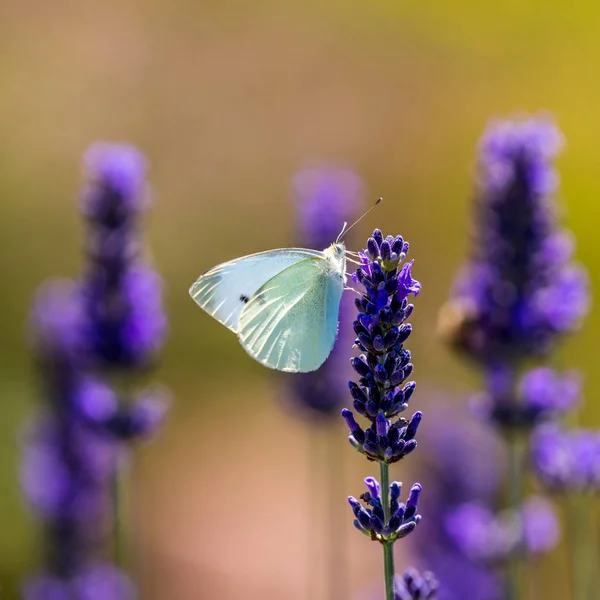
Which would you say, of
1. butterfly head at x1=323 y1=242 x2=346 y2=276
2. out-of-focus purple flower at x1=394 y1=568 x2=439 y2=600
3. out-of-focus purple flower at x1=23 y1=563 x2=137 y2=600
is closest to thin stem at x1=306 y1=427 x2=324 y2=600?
out-of-focus purple flower at x1=23 y1=563 x2=137 y2=600

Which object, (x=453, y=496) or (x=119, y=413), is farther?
(x=453, y=496)

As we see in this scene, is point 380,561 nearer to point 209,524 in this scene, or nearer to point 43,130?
point 209,524

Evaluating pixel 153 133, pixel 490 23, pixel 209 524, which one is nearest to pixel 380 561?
pixel 209 524

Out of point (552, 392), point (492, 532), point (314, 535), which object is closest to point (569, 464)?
point (552, 392)

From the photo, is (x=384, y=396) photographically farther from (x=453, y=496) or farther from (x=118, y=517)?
(x=453, y=496)

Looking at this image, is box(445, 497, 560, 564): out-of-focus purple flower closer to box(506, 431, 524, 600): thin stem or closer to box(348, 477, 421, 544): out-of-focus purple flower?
box(506, 431, 524, 600): thin stem

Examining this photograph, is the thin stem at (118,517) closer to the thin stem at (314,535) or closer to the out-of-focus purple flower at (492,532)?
the out-of-focus purple flower at (492,532)
